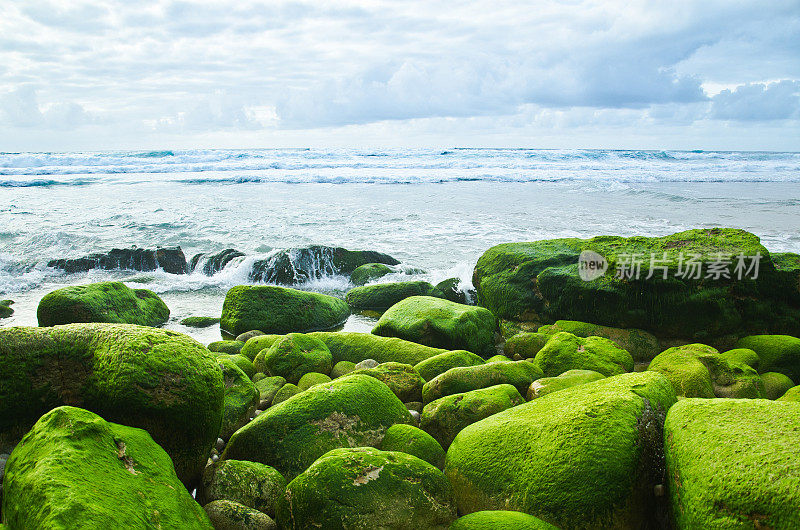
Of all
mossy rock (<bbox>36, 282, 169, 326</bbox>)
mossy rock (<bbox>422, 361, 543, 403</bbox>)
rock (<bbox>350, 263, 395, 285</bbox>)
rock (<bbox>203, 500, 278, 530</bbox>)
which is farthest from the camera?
rock (<bbox>350, 263, 395, 285</bbox>)

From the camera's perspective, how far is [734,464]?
233cm

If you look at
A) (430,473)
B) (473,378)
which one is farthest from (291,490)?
(473,378)

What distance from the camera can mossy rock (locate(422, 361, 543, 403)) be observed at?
4.36 m

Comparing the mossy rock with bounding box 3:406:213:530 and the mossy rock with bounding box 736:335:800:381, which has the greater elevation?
the mossy rock with bounding box 3:406:213:530

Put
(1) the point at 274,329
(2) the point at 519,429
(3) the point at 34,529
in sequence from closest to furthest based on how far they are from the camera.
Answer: (3) the point at 34,529 < (2) the point at 519,429 < (1) the point at 274,329

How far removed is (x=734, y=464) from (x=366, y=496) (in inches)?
63.8

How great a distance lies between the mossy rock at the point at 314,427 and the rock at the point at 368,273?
5974mm

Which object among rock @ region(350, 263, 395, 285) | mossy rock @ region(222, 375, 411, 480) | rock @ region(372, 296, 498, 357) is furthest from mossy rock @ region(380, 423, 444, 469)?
Answer: rock @ region(350, 263, 395, 285)

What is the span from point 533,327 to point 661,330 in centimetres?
146

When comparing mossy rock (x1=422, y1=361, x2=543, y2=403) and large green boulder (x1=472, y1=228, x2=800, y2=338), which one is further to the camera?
large green boulder (x1=472, y1=228, x2=800, y2=338)

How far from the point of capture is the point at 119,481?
2191 mm

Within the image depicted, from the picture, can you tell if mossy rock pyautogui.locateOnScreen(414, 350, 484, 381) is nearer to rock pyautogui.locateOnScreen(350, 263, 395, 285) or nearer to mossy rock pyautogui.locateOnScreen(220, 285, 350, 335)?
mossy rock pyautogui.locateOnScreen(220, 285, 350, 335)

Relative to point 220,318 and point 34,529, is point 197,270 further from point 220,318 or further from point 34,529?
point 34,529

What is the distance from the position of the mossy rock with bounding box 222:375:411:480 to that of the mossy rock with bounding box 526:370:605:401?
1.13 meters
